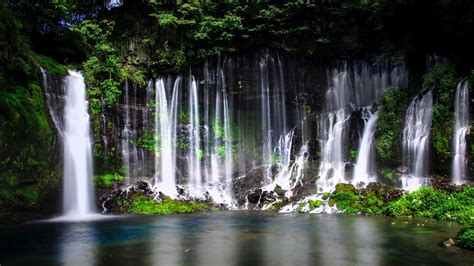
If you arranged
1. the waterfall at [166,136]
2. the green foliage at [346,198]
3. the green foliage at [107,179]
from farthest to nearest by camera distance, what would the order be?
the waterfall at [166,136] → the green foliage at [107,179] → the green foliage at [346,198]

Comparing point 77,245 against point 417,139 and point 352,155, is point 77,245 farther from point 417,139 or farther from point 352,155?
point 352,155

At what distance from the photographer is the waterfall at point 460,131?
64.8ft

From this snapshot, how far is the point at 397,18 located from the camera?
26.4m

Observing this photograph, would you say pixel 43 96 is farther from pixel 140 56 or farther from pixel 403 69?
pixel 403 69

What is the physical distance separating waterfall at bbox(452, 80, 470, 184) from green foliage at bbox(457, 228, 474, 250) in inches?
385

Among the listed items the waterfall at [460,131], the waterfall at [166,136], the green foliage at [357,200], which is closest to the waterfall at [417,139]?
the waterfall at [460,131]

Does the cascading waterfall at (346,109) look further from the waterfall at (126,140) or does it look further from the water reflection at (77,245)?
the water reflection at (77,245)

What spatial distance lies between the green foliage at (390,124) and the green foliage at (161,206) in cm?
989

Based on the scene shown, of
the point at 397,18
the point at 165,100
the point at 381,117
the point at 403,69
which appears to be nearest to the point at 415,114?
the point at 381,117

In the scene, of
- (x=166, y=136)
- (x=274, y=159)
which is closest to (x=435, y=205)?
(x=274, y=159)

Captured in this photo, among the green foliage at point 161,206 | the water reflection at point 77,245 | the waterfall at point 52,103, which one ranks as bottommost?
the green foliage at point 161,206

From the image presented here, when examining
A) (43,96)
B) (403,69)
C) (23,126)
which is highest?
(403,69)

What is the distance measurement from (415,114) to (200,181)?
1282cm

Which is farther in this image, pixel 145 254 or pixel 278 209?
pixel 278 209
